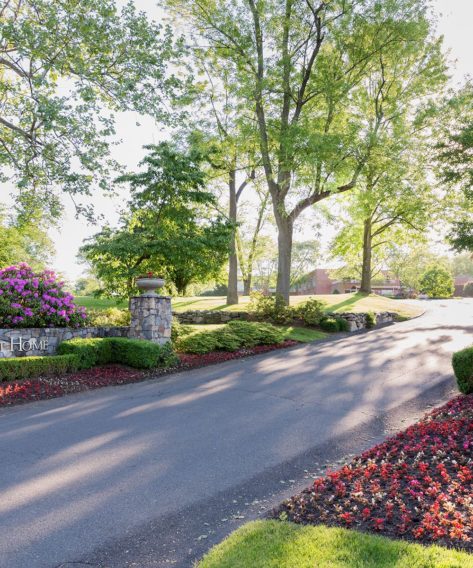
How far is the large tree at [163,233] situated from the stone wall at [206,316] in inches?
147

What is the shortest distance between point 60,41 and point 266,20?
981 cm

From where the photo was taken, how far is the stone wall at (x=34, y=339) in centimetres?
979

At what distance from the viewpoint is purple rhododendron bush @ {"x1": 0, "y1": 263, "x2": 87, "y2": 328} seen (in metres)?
10.2

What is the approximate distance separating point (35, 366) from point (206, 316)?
10.1 metres

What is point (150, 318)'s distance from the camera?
37.7 feet

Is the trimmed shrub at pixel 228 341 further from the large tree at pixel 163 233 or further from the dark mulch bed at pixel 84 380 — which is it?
the large tree at pixel 163 233

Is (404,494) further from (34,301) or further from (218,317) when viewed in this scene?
(218,317)

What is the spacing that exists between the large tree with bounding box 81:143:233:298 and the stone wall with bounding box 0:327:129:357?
3.06 metres

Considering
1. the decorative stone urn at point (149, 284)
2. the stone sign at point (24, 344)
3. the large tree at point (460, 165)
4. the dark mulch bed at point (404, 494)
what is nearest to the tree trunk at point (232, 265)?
the decorative stone urn at point (149, 284)

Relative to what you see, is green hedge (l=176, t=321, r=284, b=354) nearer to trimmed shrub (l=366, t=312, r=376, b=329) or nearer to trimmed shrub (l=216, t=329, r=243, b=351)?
trimmed shrub (l=216, t=329, r=243, b=351)

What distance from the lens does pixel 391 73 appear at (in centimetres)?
2319

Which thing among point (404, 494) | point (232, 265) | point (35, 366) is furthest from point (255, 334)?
point (404, 494)

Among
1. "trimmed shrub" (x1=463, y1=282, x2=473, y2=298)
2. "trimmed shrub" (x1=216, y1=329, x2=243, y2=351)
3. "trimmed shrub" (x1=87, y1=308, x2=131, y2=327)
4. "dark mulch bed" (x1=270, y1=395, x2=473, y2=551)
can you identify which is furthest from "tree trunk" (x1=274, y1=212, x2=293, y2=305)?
"trimmed shrub" (x1=463, y1=282, x2=473, y2=298)

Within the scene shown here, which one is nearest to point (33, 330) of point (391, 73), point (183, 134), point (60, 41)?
point (60, 41)
